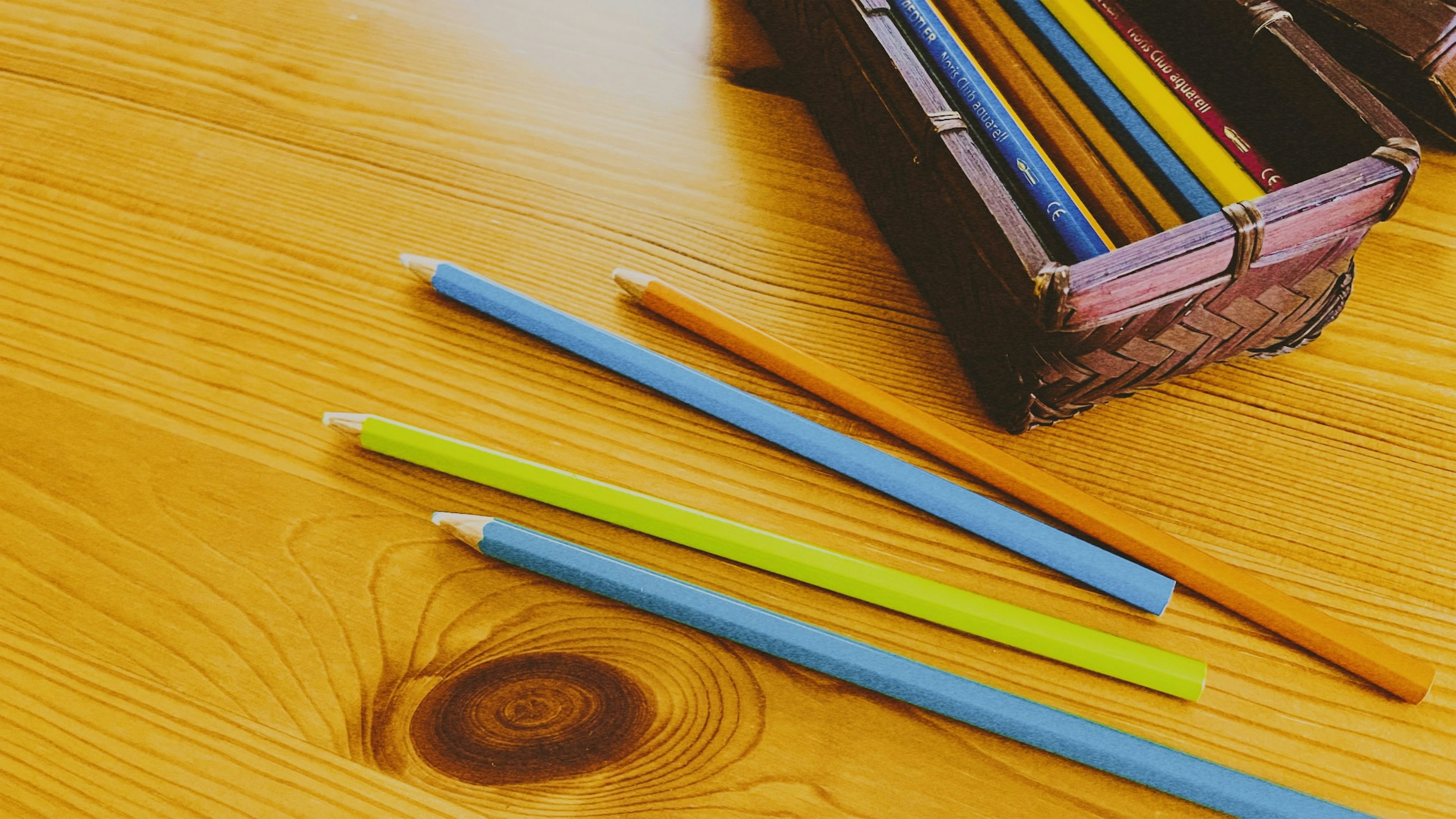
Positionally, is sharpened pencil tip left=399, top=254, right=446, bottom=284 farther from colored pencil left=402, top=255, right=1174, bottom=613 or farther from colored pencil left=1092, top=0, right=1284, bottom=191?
colored pencil left=1092, top=0, right=1284, bottom=191

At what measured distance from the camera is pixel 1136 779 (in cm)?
31

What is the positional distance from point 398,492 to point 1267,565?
14.6 inches

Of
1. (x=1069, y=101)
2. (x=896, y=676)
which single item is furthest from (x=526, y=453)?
(x=1069, y=101)

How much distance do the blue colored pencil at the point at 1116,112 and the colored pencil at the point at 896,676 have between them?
0.21 meters

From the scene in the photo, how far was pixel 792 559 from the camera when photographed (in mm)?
340

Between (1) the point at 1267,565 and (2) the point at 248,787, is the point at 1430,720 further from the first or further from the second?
(2) the point at 248,787

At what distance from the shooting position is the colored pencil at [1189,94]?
1.13 ft

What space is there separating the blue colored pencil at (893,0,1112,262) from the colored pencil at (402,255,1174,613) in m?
0.11

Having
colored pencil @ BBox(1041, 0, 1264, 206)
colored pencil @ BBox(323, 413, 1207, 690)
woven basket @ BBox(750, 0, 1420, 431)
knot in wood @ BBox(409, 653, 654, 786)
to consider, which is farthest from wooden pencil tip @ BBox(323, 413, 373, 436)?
colored pencil @ BBox(1041, 0, 1264, 206)

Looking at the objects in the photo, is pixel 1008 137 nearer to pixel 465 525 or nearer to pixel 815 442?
pixel 815 442

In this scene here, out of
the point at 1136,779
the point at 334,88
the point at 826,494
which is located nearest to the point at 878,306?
the point at 826,494

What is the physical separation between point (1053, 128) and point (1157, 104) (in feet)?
0.15

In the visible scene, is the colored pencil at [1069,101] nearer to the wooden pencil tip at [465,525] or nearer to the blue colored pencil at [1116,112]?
the blue colored pencil at [1116,112]

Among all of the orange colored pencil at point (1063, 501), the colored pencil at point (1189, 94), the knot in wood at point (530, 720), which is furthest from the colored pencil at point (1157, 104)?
the knot in wood at point (530, 720)
